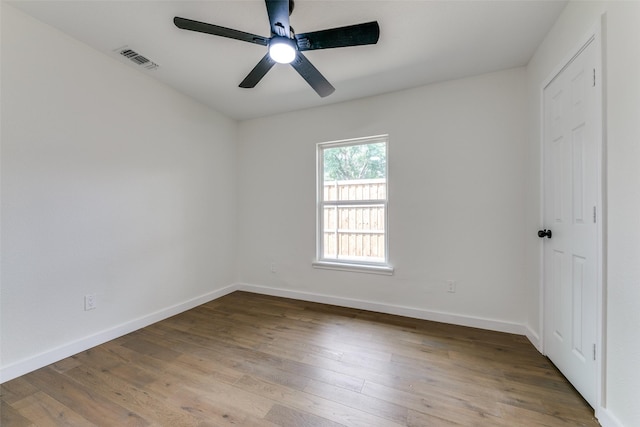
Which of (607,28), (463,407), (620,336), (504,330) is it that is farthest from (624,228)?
(504,330)

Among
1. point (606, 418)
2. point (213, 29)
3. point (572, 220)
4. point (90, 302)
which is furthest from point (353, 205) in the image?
point (90, 302)

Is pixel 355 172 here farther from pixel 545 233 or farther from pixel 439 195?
pixel 545 233

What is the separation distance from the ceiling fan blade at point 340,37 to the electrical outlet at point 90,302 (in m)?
2.58

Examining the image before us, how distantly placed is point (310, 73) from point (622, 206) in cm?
191

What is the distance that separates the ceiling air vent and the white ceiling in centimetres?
6

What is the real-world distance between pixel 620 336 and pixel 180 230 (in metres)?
3.53

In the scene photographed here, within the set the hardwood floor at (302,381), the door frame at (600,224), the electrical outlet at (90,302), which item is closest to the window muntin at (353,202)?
the hardwood floor at (302,381)

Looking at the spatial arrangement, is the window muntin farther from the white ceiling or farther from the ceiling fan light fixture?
the ceiling fan light fixture

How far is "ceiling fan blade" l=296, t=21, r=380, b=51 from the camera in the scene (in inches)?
53.9

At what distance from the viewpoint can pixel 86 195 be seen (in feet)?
6.60

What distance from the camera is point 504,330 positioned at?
2.28 metres

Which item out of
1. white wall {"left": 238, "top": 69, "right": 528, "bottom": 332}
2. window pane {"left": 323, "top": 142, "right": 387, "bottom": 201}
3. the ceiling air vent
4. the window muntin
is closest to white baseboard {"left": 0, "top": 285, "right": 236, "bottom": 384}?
white wall {"left": 238, "top": 69, "right": 528, "bottom": 332}

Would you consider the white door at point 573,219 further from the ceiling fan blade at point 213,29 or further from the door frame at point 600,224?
the ceiling fan blade at point 213,29

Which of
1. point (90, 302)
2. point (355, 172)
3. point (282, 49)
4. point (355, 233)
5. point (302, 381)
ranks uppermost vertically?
point (282, 49)
